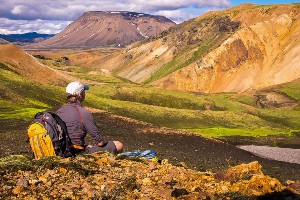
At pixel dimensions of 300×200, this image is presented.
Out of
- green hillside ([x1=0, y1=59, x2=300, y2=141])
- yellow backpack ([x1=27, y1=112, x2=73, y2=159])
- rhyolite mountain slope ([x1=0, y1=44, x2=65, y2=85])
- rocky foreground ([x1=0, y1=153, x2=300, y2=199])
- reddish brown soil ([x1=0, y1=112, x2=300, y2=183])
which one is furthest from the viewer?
rhyolite mountain slope ([x1=0, y1=44, x2=65, y2=85])

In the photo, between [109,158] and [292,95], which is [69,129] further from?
[292,95]

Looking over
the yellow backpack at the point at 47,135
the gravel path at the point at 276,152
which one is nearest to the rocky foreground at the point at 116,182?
the yellow backpack at the point at 47,135

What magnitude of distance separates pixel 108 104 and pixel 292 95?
70703 millimetres

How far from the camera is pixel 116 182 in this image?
11789 millimetres

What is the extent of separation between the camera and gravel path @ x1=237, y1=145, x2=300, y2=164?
6060cm

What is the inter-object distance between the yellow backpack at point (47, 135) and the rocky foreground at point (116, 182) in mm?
465

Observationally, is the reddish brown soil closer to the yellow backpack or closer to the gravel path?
the gravel path

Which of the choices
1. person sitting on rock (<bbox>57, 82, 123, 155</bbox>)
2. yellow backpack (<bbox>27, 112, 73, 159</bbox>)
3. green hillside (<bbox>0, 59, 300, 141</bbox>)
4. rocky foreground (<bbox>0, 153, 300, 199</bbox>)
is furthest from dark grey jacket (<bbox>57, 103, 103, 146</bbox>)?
green hillside (<bbox>0, 59, 300, 141</bbox>)

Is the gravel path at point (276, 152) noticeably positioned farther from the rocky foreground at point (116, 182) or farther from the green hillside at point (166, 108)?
the rocky foreground at point (116, 182)

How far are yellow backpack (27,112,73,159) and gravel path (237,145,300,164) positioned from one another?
168ft

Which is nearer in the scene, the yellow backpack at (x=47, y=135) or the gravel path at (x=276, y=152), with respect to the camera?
the yellow backpack at (x=47, y=135)

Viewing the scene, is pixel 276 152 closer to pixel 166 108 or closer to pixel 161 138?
pixel 161 138

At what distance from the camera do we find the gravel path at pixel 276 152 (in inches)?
2386

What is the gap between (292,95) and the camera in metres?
138
